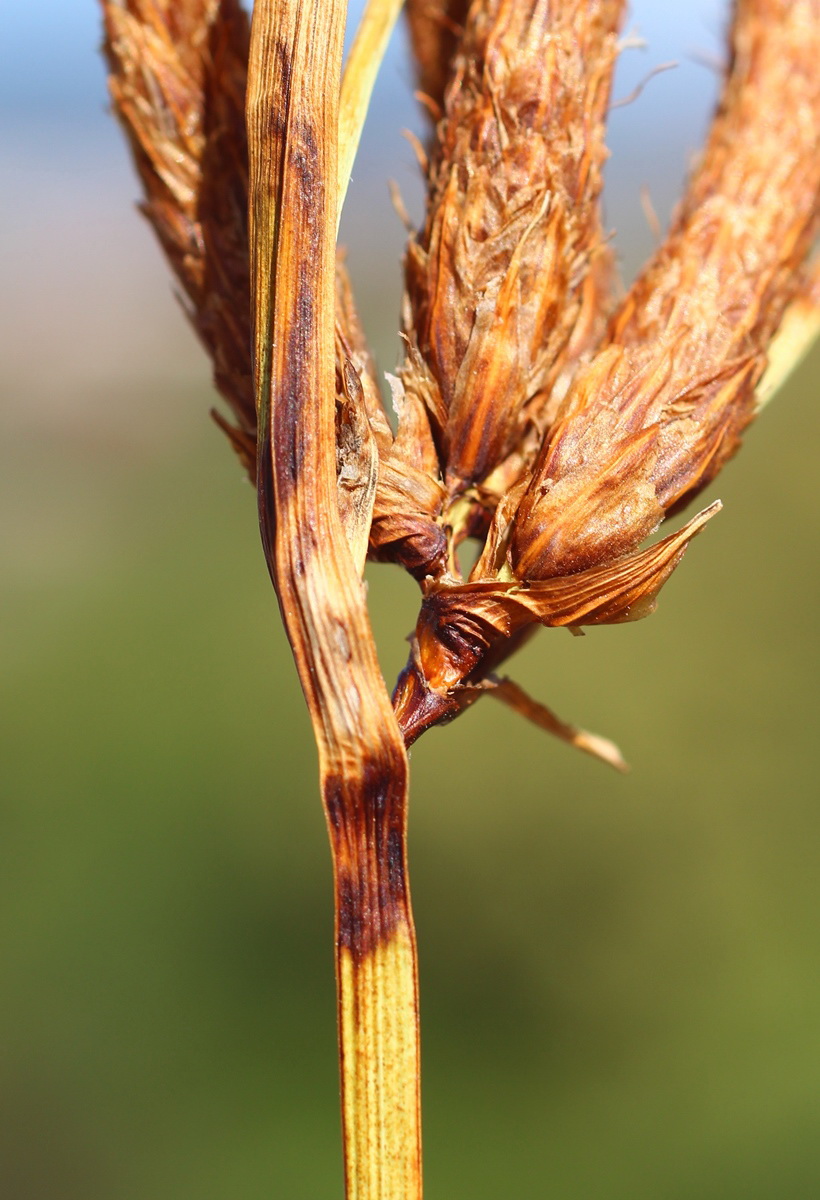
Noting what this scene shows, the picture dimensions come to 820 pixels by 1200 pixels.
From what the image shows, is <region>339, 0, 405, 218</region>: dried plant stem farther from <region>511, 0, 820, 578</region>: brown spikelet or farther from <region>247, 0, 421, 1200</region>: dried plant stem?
<region>511, 0, 820, 578</region>: brown spikelet

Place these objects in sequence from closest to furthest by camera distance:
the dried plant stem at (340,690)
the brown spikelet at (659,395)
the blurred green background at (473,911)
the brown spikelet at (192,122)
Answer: the dried plant stem at (340,690) → the brown spikelet at (659,395) → the brown spikelet at (192,122) → the blurred green background at (473,911)

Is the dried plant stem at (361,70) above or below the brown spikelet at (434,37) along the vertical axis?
below

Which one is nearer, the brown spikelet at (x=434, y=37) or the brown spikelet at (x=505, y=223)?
the brown spikelet at (x=505, y=223)

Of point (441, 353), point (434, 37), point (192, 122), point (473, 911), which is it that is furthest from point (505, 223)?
point (473, 911)

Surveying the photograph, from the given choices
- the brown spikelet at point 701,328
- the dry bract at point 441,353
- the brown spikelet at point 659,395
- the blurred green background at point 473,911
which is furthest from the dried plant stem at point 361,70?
the blurred green background at point 473,911

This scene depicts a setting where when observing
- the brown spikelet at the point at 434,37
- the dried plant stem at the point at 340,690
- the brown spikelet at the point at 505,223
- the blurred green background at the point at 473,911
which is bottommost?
the blurred green background at the point at 473,911

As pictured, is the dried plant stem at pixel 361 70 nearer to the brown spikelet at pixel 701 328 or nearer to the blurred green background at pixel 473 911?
the brown spikelet at pixel 701 328

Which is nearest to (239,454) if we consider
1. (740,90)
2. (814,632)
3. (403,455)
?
(403,455)

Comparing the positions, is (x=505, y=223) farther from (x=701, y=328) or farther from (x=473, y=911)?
(x=473, y=911)

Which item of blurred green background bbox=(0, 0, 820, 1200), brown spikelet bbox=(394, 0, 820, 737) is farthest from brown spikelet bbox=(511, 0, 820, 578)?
blurred green background bbox=(0, 0, 820, 1200)
